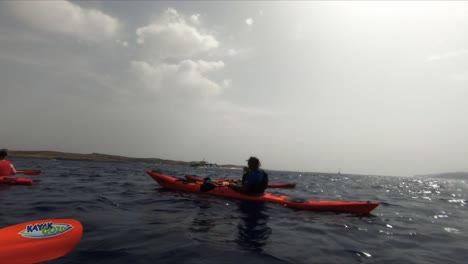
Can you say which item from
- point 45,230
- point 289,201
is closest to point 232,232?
point 45,230

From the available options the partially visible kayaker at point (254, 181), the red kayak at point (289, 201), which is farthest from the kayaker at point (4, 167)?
the partially visible kayaker at point (254, 181)

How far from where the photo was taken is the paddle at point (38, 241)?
3853 millimetres

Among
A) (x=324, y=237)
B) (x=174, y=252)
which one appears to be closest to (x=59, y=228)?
(x=174, y=252)

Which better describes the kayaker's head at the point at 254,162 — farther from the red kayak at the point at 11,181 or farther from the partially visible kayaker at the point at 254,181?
the red kayak at the point at 11,181

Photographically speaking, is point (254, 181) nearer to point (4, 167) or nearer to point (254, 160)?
point (254, 160)

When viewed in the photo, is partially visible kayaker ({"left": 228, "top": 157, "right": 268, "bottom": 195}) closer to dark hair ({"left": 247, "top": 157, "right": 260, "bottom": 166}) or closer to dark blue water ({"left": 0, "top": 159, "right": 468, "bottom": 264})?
dark hair ({"left": 247, "top": 157, "right": 260, "bottom": 166})

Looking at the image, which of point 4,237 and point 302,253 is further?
point 302,253

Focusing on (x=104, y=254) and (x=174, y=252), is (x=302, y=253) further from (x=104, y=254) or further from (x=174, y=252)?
(x=104, y=254)

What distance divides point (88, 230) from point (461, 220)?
11.6 m

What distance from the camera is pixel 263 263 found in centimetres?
447

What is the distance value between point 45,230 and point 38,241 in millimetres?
227

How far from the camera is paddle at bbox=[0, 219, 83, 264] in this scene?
385cm

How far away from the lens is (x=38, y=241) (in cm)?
412

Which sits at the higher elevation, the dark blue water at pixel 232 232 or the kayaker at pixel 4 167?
the kayaker at pixel 4 167
